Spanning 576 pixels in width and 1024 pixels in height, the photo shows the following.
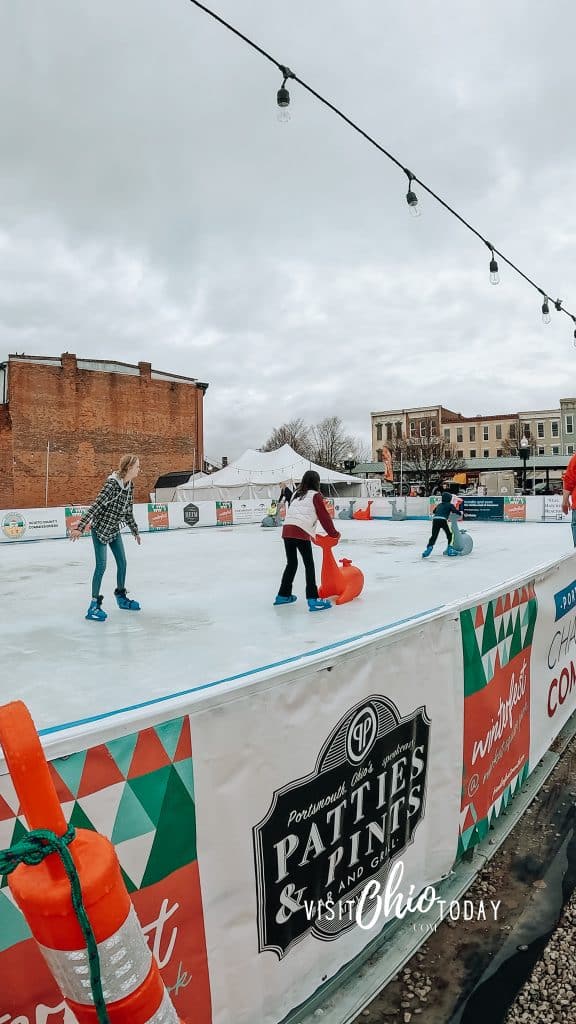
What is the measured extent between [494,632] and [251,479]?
27.2m

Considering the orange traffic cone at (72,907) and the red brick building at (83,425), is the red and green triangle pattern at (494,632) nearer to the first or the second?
the orange traffic cone at (72,907)

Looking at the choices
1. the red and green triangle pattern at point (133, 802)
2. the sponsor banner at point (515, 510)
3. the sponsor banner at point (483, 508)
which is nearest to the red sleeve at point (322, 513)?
the red and green triangle pattern at point (133, 802)

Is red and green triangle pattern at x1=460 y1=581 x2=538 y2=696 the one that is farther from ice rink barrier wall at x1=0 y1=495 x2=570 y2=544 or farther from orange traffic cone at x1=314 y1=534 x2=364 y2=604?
ice rink barrier wall at x1=0 y1=495 x2=570 y2=544

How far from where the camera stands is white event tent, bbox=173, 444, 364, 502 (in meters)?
30.1

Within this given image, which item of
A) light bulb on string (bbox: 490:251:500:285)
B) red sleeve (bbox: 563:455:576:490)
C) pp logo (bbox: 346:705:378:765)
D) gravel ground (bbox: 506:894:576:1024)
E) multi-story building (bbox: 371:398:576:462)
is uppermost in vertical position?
multi-story building (bbox: 371:398:576:462)

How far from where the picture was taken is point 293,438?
6831cm

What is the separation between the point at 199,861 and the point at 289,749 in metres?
0.41

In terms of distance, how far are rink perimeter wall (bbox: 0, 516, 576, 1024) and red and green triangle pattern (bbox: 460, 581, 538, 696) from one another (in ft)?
0.07

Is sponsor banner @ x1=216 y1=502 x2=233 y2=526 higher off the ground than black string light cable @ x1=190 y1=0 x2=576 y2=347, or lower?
lower

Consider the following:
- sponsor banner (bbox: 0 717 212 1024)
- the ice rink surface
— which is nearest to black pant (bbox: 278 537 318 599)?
the ice rink surface

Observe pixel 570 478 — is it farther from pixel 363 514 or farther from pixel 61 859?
pixel 363 514

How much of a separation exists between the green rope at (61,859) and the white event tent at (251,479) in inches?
1111

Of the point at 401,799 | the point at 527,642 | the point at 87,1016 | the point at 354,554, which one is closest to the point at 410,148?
the point at 527,642
